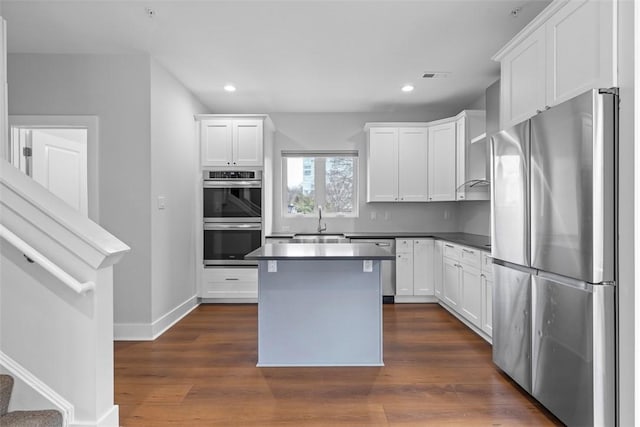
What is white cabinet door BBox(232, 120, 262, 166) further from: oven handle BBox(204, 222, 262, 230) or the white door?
the white door

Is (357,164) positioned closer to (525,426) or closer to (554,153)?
(554,153)

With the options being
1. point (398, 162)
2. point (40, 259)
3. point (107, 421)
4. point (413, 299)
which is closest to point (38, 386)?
point (107, 421)

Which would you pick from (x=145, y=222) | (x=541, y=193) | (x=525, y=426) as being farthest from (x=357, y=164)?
(x=525, y=426)

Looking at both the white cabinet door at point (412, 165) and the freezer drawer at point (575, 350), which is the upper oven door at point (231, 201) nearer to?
the white cabinet door at point (412, 165)

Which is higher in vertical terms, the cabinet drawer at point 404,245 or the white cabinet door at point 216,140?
the white cabinet door at point 216,140

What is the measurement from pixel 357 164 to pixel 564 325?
4.10 metres

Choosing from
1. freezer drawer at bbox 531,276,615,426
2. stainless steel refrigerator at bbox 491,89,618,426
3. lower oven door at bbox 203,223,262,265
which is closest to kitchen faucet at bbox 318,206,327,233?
lower oven door at bbox 203,223,262,265

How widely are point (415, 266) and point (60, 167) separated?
165 inches

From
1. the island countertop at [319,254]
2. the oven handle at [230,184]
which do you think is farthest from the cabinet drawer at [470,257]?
the oven handle at [230,184]

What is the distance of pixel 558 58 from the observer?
2342 millimetres

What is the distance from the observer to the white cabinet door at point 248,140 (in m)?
5.11

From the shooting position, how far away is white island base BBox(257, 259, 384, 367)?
314cm

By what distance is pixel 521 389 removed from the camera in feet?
8.79

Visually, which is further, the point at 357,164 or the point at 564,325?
the point at 357,164
